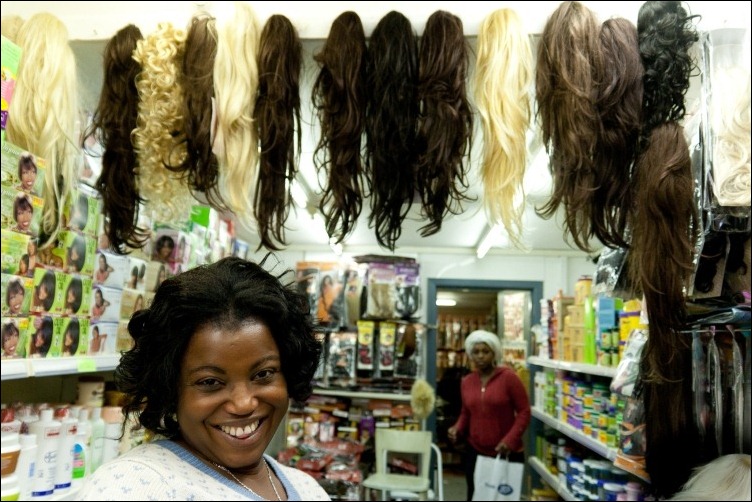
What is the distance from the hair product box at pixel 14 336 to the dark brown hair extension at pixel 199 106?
0.55 metres

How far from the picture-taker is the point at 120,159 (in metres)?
1.56

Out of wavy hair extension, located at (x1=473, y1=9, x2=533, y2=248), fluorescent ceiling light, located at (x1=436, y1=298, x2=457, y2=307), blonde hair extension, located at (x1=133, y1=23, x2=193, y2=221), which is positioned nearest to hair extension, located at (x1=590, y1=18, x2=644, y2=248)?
wavy hair extension, located at (x1=473, y1=9, x2=533, y2=248)

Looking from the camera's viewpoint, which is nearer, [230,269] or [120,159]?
[230,269]

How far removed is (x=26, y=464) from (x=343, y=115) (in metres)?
1.14

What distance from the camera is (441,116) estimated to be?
1.40 m

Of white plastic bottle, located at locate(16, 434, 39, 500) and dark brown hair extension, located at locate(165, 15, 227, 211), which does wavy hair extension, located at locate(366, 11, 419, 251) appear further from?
white plastic bottle, located at locate(16, 434, 39, 500)

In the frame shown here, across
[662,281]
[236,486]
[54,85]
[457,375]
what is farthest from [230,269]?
[457,375]

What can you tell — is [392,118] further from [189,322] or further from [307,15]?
[189,322]

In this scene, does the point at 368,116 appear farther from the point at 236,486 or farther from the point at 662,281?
the point at 236,486

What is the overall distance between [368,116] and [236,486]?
3.29 ft

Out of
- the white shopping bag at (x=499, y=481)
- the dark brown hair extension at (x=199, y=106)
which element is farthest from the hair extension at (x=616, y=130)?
the white shopping bag at (x=499, y=481)

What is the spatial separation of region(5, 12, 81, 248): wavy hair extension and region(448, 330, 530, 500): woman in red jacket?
3.06 metres

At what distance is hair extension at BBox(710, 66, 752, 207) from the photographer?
1227 mm

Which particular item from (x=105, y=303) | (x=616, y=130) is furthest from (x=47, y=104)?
(x=616, y=130)
